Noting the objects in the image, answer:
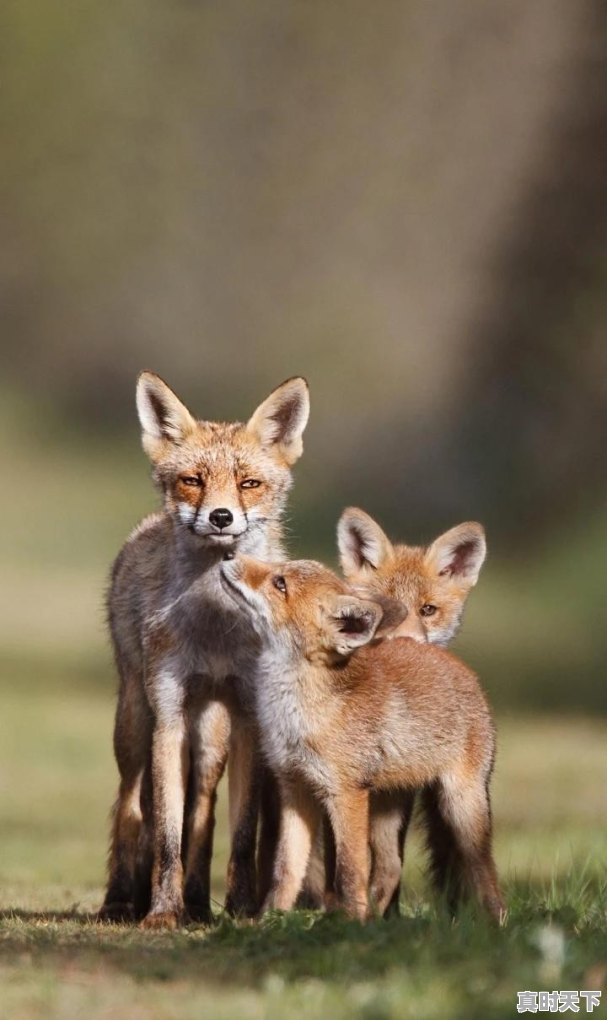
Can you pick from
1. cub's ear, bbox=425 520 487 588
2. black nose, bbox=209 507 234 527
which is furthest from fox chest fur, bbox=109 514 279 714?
cub's ear, bbox=425 520 487 588

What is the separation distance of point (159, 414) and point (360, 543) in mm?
991

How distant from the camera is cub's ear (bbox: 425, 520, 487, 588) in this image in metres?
7.06

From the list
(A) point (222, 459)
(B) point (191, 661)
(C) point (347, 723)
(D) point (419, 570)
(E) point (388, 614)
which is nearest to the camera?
(C) point (347, 723)

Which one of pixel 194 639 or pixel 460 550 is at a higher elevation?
pixel 460 550

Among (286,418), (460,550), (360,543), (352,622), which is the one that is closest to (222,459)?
(286,418)

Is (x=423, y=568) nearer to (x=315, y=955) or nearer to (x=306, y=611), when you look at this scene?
(x=306, y=611)

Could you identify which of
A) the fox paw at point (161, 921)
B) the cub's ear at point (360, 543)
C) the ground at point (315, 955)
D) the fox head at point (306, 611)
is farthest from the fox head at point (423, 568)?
the fox paw at point (161, 921)

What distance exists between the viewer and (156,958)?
5.08 metres

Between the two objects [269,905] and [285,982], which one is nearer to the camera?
[285,982]


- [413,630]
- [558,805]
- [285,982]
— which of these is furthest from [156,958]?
[558,805]

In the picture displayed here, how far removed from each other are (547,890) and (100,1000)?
2.96 meters

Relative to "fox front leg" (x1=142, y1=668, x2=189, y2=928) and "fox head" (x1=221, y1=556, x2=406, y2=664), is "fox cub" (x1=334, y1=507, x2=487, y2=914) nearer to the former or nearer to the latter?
"fox head" (x1=221, y1=556, x2=406, y2=664)

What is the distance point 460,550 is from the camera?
7.13 m

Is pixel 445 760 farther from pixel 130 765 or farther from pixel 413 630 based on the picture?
pixel 130 765
